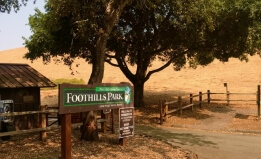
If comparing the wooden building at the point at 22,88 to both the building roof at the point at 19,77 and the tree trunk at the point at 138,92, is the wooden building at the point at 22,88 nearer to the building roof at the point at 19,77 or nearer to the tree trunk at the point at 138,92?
the building roof at the point at 19,77

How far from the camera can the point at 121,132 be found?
9.02m

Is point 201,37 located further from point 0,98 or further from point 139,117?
point 0,98

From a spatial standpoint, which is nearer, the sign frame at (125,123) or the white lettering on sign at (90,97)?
the white lettering on sign at (90,97)

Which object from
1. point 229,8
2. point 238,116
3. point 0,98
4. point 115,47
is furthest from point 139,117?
point 0,98

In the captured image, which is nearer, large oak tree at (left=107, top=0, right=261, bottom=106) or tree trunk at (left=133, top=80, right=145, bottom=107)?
large oak tree at (left=107, top=0, right=261, bottom=106)

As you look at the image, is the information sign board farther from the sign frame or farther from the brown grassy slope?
the brown grassy slope

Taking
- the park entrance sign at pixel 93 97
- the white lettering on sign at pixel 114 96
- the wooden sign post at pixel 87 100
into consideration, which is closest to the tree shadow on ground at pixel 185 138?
the wooden sign post at pixel 87 100

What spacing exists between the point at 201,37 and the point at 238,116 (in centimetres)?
538

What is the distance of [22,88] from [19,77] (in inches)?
16.4

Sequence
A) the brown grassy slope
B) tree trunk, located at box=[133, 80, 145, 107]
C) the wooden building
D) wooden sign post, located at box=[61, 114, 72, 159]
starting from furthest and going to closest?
the brown grassy slope
tree trunk, located at box=[133, 80, 145, 107]
the wooden building
wooden sign post, located at box=[61, 114, 72, 159]

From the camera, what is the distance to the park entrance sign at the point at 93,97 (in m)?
6.85

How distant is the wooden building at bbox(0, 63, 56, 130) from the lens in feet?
36.8

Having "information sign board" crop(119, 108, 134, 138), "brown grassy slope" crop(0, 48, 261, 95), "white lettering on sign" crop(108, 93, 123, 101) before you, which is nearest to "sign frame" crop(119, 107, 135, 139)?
"information sign board" crop(119, 108, 134, 138)

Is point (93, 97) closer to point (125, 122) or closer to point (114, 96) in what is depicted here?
point (114, 96)
